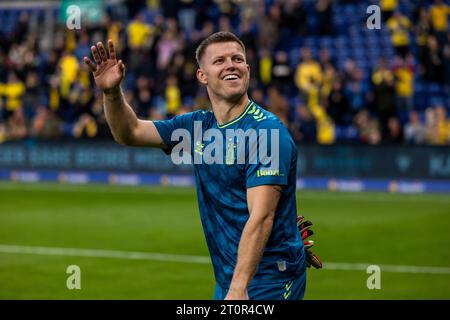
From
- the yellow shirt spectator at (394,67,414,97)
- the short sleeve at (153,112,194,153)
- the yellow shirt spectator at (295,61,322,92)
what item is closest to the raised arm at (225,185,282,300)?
the short sleeve at (153,112,194,153)

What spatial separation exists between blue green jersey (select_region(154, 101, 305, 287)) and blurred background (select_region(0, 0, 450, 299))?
20.4ft

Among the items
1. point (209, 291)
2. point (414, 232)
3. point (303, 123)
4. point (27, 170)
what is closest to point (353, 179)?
point (303, 123)

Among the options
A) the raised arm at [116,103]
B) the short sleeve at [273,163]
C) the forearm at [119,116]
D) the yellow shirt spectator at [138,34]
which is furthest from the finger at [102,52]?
the yellow shirt spectator at [138,34]

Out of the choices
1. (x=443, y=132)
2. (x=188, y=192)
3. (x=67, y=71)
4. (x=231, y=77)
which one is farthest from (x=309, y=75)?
(x=231, y=77)

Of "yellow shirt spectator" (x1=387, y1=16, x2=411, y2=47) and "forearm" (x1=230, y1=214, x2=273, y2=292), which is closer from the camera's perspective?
"forearm" (x1=230, y1=214, x2=273, y2=292)

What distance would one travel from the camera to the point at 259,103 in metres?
25.0

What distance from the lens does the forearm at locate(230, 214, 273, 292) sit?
5.61 m

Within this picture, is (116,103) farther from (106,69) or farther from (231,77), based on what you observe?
(231,77)

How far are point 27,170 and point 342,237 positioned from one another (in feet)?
43.0

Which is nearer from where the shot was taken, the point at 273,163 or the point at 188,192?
the point at 273,163

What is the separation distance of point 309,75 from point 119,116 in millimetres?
20418

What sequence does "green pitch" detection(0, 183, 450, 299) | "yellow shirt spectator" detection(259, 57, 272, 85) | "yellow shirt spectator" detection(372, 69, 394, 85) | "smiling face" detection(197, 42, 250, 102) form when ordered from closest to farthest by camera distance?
"smiling face" detection(197, 42, 250, 102)
"green pitch" detection(0, 183, 450, 299)
"yellow shirt spectator" detection(372, 69, 394, 85)
"yellow shirt spectator" detection(259, 57, 272, 85)

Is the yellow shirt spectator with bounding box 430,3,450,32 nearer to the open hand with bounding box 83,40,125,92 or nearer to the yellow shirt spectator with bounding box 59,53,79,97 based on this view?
the yellow shirt spectator with bounding box 59,53,79,97
